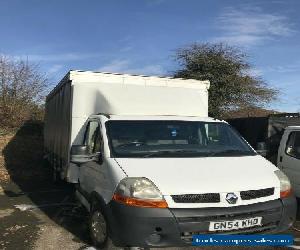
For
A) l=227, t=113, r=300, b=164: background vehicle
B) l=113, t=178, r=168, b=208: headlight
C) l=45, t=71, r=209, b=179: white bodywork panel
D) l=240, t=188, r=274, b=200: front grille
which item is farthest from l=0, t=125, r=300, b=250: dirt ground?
l=227, t=113, r=300, b=164: background vehicle

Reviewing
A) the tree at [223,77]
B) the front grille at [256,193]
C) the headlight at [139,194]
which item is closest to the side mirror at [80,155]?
the headlight at [139,194]

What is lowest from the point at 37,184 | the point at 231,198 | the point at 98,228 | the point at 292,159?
the point at 37,184

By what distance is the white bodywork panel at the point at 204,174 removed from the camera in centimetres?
505

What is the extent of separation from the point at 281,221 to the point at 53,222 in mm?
4187

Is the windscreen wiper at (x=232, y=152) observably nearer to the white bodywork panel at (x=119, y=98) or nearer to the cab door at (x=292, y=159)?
the cab door at (x=292, y=159)

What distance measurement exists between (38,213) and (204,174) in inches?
182

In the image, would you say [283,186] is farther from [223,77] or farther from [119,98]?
[223,77]

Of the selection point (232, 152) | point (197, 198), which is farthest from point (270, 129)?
point (197, 198)

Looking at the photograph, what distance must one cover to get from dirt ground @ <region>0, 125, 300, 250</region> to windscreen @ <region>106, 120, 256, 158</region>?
1460 mm

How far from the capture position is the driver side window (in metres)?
6.55

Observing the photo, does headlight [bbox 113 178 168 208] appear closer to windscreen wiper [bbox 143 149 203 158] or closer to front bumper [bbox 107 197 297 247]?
front bumper [bbox 107 197 297 247]

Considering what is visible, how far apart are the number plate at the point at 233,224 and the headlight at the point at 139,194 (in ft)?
1.82

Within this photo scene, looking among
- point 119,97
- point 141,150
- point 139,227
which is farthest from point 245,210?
point 119,97

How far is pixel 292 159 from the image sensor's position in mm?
8180
